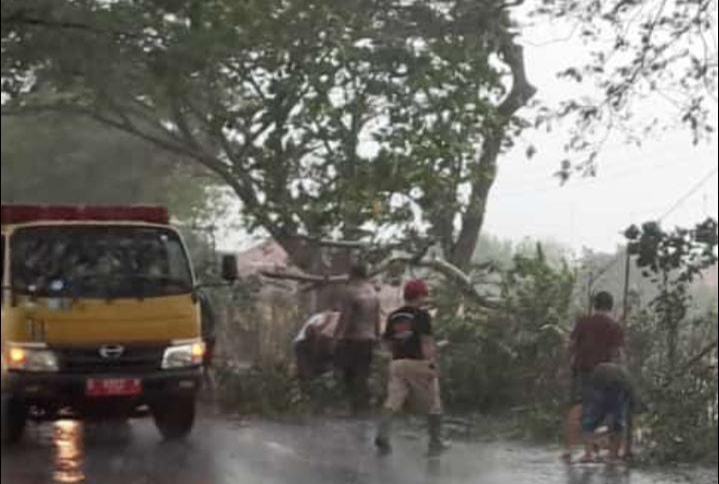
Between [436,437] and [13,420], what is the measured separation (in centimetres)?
347

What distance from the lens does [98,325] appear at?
9938 millimetres

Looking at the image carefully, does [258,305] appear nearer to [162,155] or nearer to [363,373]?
[363,373]

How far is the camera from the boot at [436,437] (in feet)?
33.9

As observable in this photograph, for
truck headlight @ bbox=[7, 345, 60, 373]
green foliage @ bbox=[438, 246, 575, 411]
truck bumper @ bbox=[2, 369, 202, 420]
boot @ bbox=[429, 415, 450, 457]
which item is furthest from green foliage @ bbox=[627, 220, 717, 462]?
truck headlight @ bbox=[7, 345, 60, 373]

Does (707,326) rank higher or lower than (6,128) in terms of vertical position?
lower

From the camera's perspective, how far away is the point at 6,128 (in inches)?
1073

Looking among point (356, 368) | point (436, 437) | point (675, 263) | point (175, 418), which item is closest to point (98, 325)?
point (175, 418)

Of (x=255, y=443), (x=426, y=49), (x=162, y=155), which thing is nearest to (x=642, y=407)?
(x=255, y=443)

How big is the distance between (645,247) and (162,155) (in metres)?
12.3

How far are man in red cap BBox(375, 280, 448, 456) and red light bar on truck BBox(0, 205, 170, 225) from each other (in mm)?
2599

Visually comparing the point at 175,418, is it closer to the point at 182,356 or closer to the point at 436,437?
the point at 182,356

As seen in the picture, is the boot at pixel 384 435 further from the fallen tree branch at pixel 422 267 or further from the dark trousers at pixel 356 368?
the fallen tree branch at pixel 422 267

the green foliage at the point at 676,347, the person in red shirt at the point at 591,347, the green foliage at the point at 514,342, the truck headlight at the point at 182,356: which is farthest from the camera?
the green foliage at the point at 514,342

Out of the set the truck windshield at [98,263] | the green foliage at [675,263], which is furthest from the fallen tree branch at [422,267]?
the truck windshield at [98,263]
